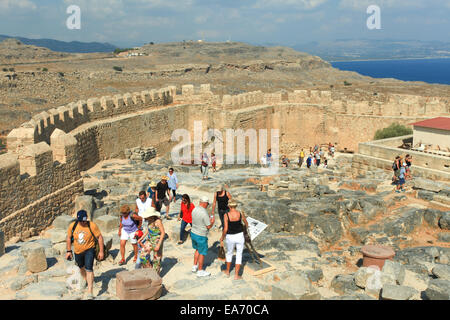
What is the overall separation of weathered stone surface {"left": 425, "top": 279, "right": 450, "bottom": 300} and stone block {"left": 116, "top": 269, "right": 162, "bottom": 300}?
393 cm

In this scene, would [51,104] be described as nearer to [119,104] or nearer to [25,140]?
[119,104]

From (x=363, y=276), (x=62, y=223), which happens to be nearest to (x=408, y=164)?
(x=363, y=276)

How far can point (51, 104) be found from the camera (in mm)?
41219

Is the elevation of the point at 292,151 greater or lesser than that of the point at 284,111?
lesser

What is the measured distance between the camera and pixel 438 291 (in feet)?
21.3

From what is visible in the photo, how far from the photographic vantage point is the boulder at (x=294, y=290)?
6.00 m

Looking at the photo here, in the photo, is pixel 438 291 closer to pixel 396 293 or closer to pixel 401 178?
pixel 396 293

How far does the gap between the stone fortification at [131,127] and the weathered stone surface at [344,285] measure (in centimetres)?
678

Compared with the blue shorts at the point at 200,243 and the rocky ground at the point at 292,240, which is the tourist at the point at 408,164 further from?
the blue shorts at the point at 200,243

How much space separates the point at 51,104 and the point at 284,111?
84.2 feet

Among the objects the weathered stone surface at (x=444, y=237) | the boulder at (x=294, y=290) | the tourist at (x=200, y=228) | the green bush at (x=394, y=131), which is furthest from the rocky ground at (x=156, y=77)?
the boulder at (x=294, y=290)
